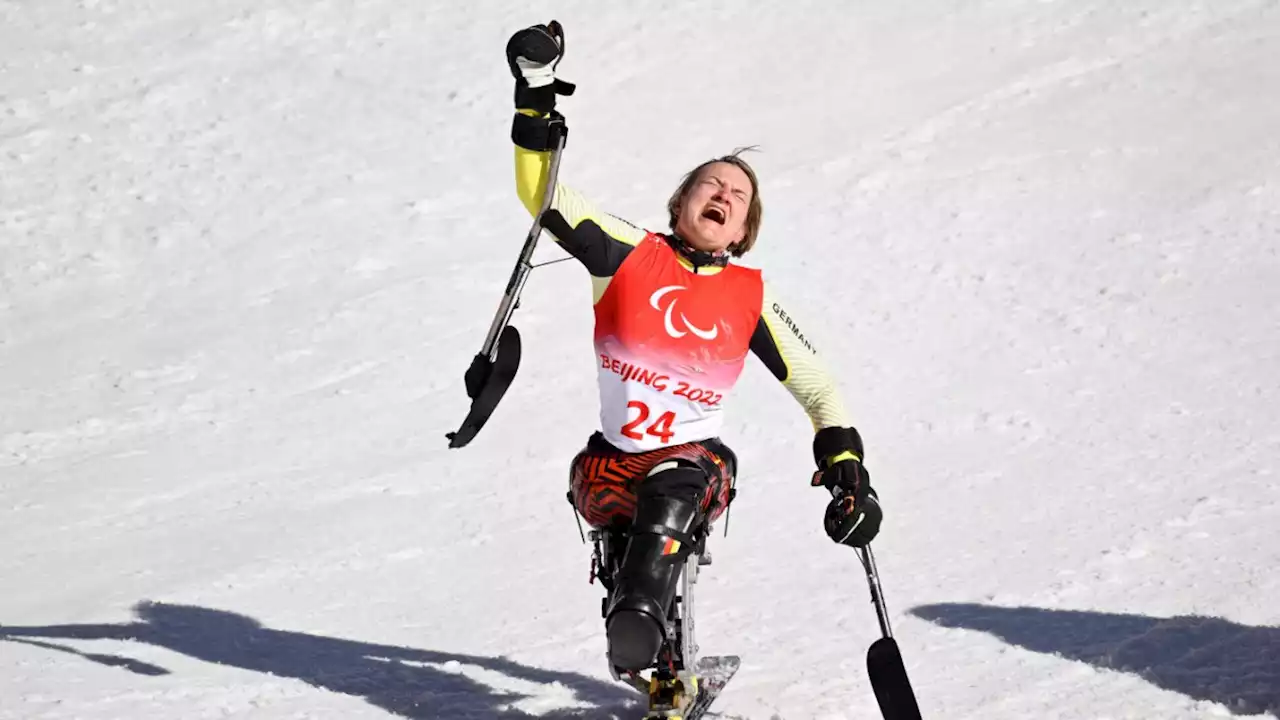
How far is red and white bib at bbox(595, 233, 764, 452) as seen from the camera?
488cm

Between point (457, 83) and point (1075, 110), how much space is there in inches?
285

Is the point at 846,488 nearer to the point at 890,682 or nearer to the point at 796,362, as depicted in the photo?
the point at 796,362

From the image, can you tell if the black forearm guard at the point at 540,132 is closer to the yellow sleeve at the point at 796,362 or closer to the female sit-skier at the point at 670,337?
the female sit-skier at the point at 670,337

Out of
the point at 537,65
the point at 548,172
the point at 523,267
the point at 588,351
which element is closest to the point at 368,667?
the point at 523,267

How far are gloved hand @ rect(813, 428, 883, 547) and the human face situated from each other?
763 millimetres

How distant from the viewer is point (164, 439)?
10.5m

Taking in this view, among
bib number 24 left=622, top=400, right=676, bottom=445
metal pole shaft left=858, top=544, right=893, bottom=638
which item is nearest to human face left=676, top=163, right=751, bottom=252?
bib number 24 left=622, top=400, right=676, bottom=445

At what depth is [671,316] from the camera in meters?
4.89

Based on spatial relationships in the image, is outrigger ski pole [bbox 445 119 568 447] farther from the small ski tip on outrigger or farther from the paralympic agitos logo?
the paralympic agitos logo

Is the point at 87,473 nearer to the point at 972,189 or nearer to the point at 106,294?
the point at 106,294

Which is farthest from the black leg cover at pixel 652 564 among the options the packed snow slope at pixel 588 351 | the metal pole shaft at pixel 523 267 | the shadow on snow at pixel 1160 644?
the shadow on snow at pixel 1160 644

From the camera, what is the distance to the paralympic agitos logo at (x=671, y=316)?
192 inches

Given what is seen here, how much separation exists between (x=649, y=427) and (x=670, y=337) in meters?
0.31

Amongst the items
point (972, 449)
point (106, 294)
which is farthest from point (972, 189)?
point (106, 294)
